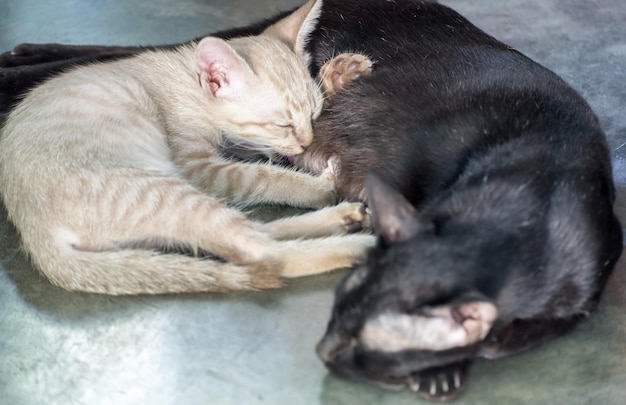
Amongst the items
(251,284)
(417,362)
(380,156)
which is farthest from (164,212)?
(417,362)

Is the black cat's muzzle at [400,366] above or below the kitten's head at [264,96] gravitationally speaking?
below

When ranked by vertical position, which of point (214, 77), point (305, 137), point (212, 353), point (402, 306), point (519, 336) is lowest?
point (212, 353)

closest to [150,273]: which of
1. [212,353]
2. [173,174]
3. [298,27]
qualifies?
[212,353]

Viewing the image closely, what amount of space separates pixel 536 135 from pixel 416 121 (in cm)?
46

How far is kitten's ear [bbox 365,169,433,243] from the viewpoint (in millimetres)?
2121

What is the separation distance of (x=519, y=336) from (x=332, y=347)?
1.92ft

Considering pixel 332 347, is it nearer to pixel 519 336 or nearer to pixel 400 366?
pixel 400 366

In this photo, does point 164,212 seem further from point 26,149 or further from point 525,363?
point 525,363

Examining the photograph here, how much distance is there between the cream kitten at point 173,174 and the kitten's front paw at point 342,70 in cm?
10

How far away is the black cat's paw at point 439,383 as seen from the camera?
2250 mm

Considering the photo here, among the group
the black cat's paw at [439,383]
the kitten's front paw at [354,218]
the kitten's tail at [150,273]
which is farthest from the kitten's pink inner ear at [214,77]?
the black cat's paw at [439,383]

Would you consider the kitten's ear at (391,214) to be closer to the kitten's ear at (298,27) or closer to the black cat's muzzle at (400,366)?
the black cat's muzzle at (400,366)

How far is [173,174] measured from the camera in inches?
114

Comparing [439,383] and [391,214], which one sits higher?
[391,214]
